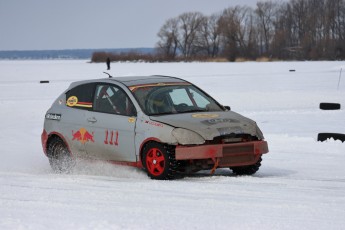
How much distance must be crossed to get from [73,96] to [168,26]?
157 metres

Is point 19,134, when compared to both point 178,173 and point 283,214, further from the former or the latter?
point 283,214

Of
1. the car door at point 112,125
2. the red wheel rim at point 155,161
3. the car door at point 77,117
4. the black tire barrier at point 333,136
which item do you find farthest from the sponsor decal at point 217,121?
the black tire barrier at point 333,136

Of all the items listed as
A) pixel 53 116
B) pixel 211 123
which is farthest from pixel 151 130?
pixel 53 116

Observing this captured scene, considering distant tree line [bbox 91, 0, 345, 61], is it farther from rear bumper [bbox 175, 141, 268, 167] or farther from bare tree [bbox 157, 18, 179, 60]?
rear bumper [bbox 175, 141, 268, 167]

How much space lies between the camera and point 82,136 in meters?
10.3

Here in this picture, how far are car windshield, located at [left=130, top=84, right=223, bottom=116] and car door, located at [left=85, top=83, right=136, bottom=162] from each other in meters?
0.21

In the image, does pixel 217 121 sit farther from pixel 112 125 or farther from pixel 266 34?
pixel 266 34

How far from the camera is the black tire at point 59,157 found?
1054 cm

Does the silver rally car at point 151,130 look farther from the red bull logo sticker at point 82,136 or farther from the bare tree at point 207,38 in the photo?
the bare tree at point 207,38

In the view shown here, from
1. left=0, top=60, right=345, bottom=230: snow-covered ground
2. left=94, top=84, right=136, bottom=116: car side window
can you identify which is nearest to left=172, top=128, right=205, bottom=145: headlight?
left=0, top=60, right=345, bottom=230: snow-covered ground

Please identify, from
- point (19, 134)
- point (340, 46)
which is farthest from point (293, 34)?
point (19, 134)

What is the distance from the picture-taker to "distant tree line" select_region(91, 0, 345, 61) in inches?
5162

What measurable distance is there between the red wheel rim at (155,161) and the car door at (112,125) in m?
0.32

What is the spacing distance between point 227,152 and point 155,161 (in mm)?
945
